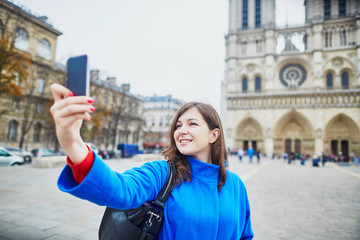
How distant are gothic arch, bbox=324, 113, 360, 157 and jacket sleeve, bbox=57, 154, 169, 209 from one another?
37.9 metres

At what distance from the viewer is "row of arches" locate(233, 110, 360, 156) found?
104 feet

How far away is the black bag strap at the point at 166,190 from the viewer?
1.28 m

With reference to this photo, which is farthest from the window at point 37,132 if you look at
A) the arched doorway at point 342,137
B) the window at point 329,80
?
the window at point 329,80

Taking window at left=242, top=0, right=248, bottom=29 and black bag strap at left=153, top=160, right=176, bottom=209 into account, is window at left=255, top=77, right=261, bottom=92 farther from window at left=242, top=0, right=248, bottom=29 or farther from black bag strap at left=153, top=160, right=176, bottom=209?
black bag strap at left=153, top=160, right=176, bottom=209

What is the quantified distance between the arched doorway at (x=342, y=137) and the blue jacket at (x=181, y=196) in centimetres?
3720

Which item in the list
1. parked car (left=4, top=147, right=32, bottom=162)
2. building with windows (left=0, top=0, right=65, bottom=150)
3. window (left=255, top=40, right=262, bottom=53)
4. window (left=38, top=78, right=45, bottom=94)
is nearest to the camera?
building with windows (left=0, top=0, right=65, bottom=150)

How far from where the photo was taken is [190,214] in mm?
1312

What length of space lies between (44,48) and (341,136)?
130ft

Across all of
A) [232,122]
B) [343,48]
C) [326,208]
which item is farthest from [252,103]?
[326,208]

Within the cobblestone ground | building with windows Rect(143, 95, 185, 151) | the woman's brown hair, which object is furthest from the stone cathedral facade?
the woman's brown hair

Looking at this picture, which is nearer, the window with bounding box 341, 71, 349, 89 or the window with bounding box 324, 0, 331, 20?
the window with bounding box 341, 71, 349, 89

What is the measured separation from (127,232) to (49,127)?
24662 millimetres

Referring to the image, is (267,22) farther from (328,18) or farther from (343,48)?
(343,48)

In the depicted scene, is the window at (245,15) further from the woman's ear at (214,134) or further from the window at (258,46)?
the woman's ear at (214,134)
